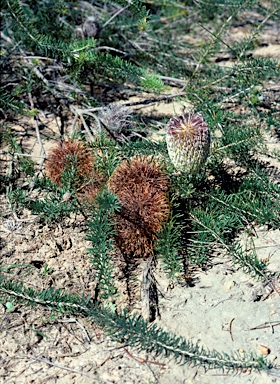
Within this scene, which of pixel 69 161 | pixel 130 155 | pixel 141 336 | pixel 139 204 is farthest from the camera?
pixel 130 155

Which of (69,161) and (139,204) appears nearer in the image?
(139,204)

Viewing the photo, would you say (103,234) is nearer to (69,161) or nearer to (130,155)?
(69,161)

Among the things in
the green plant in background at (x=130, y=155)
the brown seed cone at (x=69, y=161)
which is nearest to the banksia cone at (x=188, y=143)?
the green plant in background at (x=130, y=155)

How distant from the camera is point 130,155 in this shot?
2555mm

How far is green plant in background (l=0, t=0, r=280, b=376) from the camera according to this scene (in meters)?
2.01

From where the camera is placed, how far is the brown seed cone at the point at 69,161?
241 cm

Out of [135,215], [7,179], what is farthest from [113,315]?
[7,179]

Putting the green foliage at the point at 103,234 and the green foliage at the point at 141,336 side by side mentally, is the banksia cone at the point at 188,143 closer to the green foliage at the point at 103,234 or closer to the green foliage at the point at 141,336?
the green foliage at the point at 103,234

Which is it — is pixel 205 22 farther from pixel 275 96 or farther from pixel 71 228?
pixel 71 228

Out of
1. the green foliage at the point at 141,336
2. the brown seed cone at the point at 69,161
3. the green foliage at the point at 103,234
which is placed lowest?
the green foliage at the point at 141,336

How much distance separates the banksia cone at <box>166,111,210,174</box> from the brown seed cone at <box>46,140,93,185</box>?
1.56 ft

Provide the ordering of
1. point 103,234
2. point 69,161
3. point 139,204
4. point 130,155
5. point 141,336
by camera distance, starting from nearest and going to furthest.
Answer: point 141,336 < point 103,234 < point 139,204 < point 69,161 < point 130,155

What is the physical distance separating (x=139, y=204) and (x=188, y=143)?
0.32 m

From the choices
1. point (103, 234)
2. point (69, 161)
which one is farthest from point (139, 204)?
point (69, 161)
